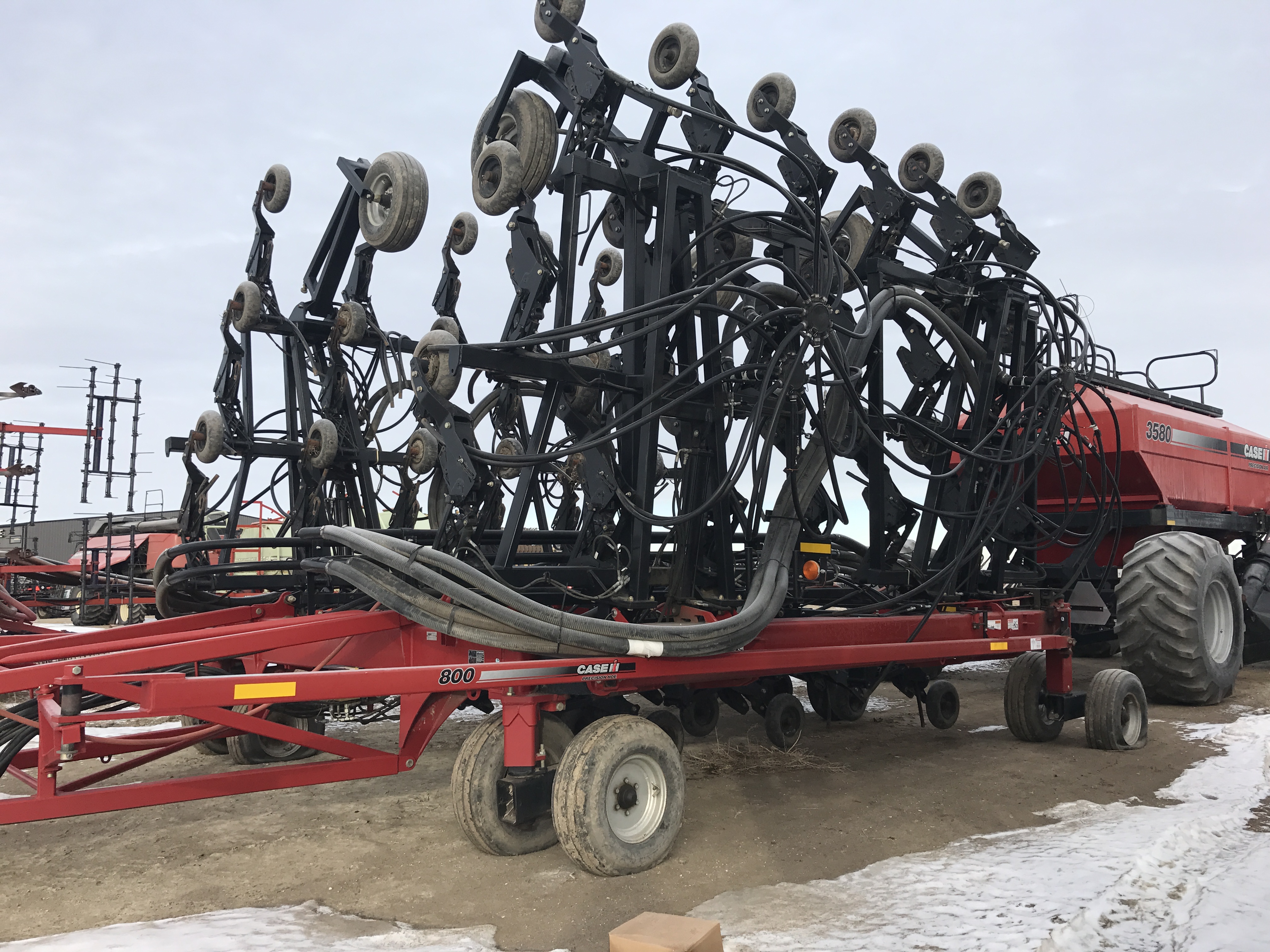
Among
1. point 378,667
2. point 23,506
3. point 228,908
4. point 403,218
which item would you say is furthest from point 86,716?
point 23,506

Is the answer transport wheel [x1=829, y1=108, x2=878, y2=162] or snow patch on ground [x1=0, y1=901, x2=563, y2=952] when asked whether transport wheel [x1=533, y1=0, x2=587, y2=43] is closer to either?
transport wheel [x1=829, y1=108, x2=878, y2=162]

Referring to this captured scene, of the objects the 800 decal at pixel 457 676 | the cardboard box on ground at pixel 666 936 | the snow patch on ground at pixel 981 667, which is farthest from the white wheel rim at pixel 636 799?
the snow patch on ground at pixel 981 667

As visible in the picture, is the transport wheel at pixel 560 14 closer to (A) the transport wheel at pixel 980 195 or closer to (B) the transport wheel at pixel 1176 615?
(A) the transport wheel at pixel 980 195

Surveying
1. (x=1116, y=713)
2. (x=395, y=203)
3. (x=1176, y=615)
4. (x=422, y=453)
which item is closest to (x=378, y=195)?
(x=395, y=203)

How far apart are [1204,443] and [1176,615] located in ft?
9.55

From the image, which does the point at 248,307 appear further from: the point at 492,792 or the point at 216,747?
the point at 492,792

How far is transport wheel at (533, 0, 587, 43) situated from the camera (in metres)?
5.34

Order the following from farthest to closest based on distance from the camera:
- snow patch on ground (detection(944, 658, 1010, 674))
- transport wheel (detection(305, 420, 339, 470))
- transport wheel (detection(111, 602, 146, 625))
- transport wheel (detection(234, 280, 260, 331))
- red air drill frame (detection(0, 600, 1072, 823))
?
transport wheel (detection(111, 602, 146, 625)), snow patch on ground (detection(944, 658, 1010, 674)), transport wheel (detection(234, 280, 260, 331)), transport wheel (detection(305, 420, 339, 470)), red air drill frame (detection(0, 600, 1072, 823))

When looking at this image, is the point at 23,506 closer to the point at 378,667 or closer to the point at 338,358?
the point at 338,358

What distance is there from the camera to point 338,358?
28.0 feet

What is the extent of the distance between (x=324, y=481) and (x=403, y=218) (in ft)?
10.6

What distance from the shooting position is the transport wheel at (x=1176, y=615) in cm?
764

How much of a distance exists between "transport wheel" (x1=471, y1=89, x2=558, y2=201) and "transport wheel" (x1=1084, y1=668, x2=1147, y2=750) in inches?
192

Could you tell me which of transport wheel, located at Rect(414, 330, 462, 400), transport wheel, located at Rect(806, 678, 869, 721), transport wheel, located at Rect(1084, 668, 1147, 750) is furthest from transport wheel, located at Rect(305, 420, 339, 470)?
transport wheel, located at Rect(1084, 668, 1147, 750)
